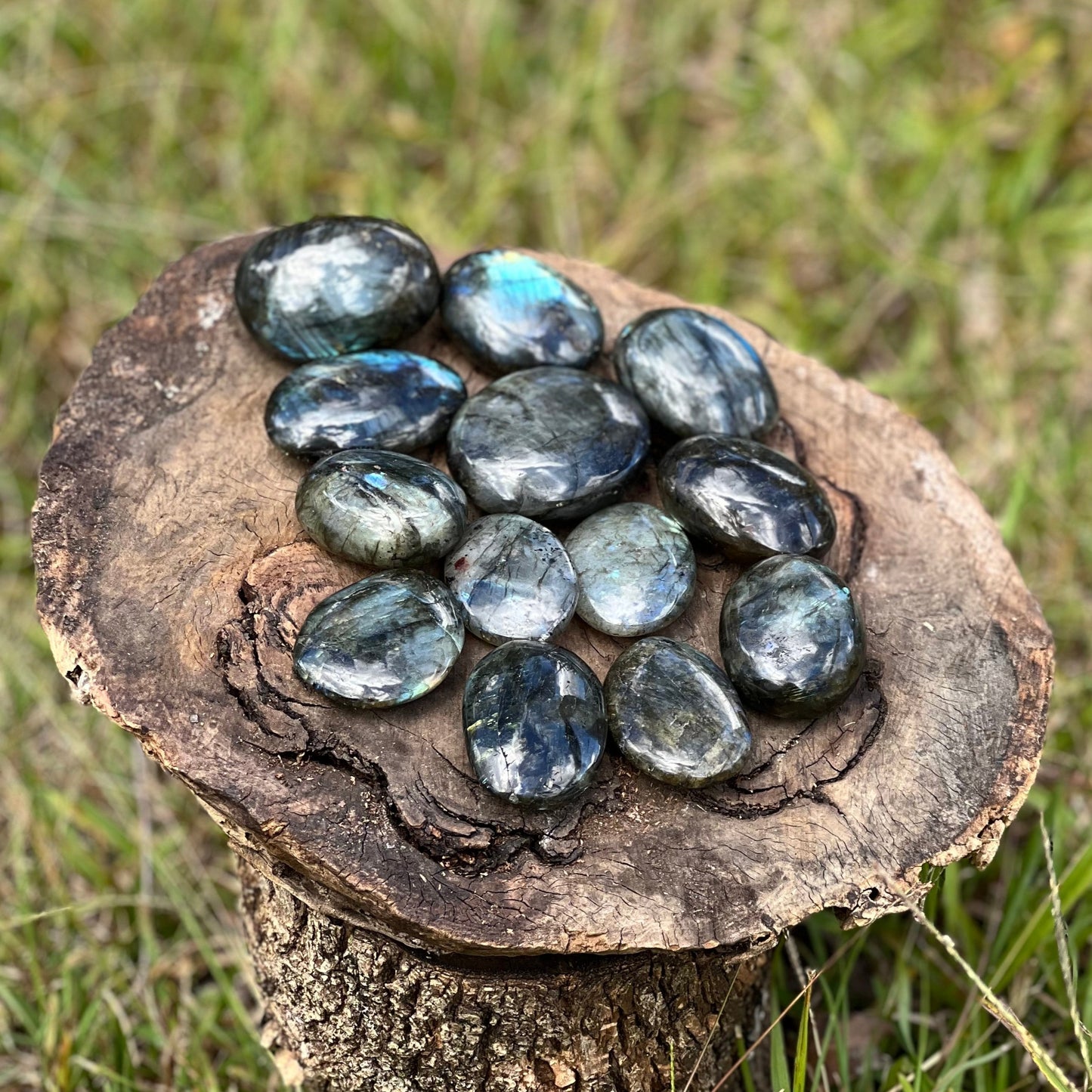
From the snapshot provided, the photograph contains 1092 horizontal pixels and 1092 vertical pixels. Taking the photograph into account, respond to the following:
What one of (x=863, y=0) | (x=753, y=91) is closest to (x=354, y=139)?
(x=753, y=91)

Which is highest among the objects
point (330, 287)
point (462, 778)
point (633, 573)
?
point (330, 287)

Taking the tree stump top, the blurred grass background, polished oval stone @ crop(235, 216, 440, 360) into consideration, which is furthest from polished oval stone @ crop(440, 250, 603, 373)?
the blurred grass background

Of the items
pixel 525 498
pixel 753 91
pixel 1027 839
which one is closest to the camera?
pixel 525 498

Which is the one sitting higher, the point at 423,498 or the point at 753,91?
the point at 753,91

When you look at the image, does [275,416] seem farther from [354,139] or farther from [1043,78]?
[1043,78]

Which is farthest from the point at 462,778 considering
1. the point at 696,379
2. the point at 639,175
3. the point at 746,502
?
the point at 639,175

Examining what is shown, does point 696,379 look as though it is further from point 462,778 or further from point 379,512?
point 462,778

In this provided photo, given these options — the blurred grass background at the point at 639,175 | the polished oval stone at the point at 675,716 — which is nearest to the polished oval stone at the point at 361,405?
the polished oval stone at the point at 675,716
